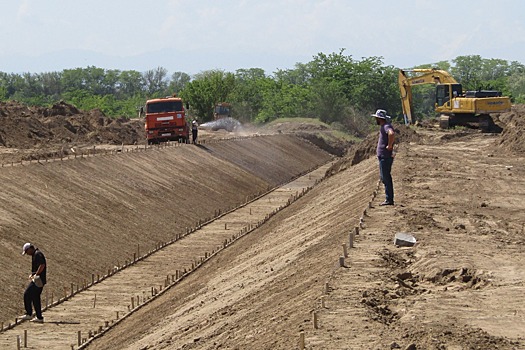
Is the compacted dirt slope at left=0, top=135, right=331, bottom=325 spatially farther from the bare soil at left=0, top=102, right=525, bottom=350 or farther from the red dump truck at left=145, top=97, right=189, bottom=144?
the red dump truck at left=145, top=97, right=189, bottom=144

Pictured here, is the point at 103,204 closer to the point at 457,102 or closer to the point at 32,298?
the point at 32,298

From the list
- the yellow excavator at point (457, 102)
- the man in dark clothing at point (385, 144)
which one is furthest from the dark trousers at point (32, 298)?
the yellow excavator at point (457, 102)

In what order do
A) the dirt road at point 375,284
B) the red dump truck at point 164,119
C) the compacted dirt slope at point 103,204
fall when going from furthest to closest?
the red dump truck at point 164,119 < the compacted dirt slope at point 103,204 < the dirt road at point 375,284

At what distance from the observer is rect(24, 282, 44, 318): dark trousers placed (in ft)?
66.2

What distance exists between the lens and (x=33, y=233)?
90.1ft

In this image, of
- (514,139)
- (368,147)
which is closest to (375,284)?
(514,139)

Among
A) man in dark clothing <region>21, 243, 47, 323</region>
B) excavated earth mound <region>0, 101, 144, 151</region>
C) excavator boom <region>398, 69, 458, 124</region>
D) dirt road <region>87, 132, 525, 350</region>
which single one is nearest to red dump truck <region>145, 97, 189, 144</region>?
excavated earth mound <region>0, 101, 144, 151</region>

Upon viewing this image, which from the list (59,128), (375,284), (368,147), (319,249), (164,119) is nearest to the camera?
(375,284)

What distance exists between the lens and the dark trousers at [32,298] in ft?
66.2

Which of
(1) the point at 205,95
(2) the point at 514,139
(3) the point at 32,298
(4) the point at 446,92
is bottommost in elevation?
(3) the point at 32,298

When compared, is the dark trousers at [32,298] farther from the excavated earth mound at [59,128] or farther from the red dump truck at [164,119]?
the red dump truck at [164,119]

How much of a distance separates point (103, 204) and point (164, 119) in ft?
70.8

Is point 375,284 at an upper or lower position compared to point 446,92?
lower

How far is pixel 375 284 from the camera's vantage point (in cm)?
1345
